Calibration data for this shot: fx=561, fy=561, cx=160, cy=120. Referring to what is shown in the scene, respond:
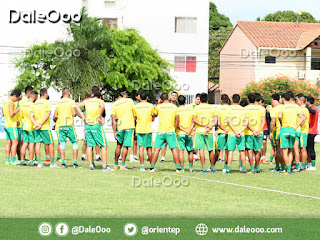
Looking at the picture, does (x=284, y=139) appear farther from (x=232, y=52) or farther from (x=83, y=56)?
(x=232, y=52)

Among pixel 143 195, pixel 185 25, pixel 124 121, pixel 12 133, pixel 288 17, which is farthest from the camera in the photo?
pixel 288 17

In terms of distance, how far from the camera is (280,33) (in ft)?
183

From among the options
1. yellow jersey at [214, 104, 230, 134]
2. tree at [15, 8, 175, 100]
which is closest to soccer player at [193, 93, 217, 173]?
yellow jersey at [214, 104, 230, 134]

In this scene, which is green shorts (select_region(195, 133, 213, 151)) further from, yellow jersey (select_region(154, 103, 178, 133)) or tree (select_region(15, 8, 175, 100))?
tree (select_region(15, 8, 175, 100))

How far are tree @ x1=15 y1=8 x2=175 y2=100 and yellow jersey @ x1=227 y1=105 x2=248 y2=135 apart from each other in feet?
89.6

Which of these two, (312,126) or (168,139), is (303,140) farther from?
(168,139)

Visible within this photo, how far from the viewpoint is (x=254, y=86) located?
47062 millimetres

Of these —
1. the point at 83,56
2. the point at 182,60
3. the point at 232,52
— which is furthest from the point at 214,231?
the point at 232,52

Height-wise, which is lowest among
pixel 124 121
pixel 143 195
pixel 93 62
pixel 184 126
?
pixel 143 195

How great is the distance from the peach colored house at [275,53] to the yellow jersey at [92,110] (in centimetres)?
3975

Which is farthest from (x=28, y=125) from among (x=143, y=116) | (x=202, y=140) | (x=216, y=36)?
(x=216, y=36)

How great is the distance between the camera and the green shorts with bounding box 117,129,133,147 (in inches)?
579

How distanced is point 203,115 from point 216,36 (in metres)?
59.2

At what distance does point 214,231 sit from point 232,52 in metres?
52.8
